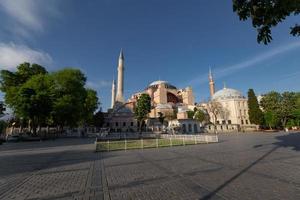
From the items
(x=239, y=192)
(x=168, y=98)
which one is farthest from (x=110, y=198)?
(x=168, y=98)

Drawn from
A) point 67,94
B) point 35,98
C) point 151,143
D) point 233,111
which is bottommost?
point 151,143

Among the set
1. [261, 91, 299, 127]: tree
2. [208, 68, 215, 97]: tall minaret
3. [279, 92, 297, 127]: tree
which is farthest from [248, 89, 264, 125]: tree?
[208, 68, 215, 97]: tall minaret

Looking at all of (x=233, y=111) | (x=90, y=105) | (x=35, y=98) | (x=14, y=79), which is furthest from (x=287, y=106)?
(x=14, y=79)

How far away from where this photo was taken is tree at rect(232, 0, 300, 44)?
5.71 metres

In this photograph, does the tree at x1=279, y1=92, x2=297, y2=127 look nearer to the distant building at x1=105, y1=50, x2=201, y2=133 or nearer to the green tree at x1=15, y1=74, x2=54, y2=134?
the distant building at x1=105, y1=50, x2=201, y2=133

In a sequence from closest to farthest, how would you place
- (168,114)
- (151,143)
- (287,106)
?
(151,143), (287,106), (168,114)

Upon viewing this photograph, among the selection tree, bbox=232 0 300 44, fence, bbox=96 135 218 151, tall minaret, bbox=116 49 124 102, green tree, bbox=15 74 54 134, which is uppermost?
tall minaret, bbox=116 49 124 102

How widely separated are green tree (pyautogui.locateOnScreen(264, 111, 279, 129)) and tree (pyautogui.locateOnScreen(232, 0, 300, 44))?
62.5 metres

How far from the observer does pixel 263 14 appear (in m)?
6.06

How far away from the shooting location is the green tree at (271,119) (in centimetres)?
5844

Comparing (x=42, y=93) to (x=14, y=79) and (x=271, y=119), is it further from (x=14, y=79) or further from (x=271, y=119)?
(x=271, y=119)

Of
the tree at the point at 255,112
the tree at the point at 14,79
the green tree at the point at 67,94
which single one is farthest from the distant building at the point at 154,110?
the tree at the point at 14,79

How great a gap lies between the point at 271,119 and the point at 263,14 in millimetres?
63417

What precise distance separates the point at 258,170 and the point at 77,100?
36146 mm
